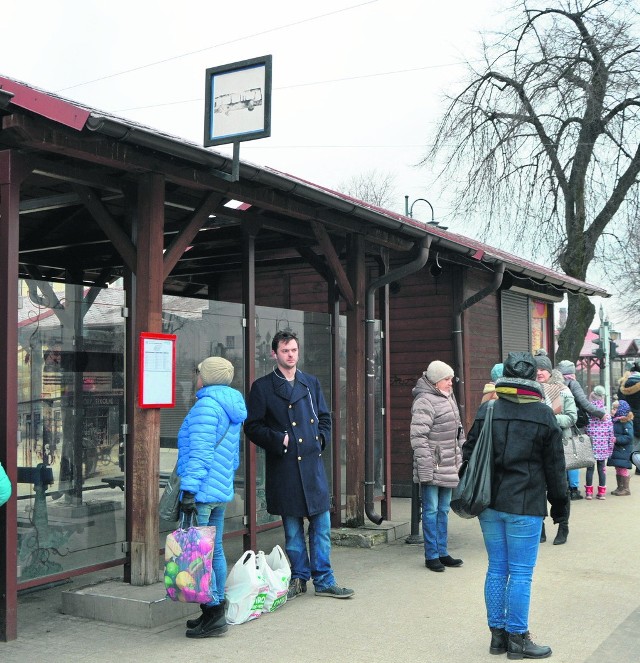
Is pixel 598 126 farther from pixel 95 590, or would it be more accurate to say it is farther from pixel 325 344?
pixel 95 590

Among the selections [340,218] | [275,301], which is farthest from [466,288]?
[340,218]

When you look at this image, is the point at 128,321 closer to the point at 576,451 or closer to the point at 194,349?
the point at 194,349

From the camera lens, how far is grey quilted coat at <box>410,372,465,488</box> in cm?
704

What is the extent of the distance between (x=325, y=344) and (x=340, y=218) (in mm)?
1462

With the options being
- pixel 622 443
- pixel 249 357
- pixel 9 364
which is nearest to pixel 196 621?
pixel 9 364

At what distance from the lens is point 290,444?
6.00 metres

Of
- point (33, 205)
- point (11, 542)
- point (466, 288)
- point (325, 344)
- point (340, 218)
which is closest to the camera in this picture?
point (11, 542)

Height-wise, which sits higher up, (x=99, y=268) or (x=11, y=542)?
(x=99, y=268)

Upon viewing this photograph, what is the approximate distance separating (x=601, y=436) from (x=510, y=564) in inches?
261

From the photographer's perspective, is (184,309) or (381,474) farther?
(381,474)

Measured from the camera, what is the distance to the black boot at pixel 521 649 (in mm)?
4750

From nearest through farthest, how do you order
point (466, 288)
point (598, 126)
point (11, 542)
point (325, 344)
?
point (11, 542) → point (325, 344) → point (466, 288) → point (598, 126)

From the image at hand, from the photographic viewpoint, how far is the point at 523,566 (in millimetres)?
4727

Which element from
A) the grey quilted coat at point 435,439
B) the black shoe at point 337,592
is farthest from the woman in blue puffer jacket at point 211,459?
the grey quilted coat at point 435,439
